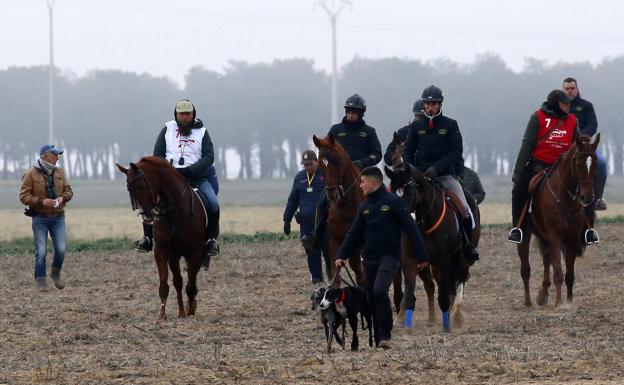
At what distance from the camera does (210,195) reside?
54.4 ft

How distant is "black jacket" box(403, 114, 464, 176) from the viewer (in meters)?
15.1

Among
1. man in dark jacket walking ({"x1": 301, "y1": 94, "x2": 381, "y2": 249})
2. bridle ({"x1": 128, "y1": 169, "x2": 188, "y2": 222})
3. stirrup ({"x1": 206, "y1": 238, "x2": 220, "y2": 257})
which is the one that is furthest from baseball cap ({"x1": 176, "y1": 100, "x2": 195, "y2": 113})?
man in dark jacket walking ({"x1": 301, "y1": 94, "x2": 381, "y2": 249})

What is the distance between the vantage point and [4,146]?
144m

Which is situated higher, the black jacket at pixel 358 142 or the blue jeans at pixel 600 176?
the black jacket at pixel 358 142

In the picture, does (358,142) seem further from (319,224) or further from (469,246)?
(469,246)

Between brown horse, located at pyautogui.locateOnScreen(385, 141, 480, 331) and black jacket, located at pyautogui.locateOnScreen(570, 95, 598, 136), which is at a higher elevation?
black jacket, located at pyautogui.locateOnScreen(570, 95, 598, 136)

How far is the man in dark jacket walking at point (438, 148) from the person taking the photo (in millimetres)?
14875

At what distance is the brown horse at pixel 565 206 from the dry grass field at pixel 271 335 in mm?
579

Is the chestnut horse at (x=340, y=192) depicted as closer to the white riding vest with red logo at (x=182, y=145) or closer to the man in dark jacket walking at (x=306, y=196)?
the white riding vest with red logo at (x=182, y=145)

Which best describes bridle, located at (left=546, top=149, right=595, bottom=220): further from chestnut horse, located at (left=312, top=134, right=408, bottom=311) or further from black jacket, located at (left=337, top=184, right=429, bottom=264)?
black jacket, located at (left=337, top=184, right=429, bottom=264)

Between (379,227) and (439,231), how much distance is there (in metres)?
1.83

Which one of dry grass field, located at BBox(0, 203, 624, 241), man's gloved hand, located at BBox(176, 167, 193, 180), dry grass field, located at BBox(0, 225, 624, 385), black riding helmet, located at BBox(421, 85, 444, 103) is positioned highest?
black riding helmet, located at BBox(421, 85, 444, 103)

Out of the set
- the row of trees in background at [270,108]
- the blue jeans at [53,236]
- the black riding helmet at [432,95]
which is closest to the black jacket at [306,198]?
the blue jeans at [53,236]

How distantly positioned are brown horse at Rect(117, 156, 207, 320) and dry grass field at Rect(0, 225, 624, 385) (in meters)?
0.59
